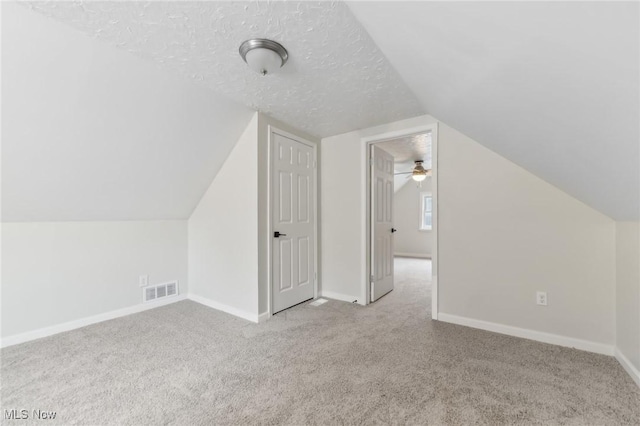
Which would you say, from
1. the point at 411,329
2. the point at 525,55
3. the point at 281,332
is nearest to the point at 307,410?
the point at 281,332

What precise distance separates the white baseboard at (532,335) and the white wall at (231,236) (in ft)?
6.47

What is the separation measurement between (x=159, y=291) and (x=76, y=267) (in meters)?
0.84

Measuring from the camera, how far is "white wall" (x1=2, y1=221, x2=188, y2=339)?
226cm

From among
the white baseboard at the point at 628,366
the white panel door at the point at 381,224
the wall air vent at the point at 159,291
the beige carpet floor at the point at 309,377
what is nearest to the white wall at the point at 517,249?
the white baseboard at the point at 628,366

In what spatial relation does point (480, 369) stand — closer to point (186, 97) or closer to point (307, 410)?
point (307, 410)

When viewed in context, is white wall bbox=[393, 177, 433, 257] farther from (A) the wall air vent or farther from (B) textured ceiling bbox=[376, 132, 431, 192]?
(A) the wall air vent

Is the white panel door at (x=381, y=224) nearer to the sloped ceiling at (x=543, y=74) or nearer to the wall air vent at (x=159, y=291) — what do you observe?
the sloped ceiling at (x=543, y=74)

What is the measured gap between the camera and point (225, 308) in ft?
9.74

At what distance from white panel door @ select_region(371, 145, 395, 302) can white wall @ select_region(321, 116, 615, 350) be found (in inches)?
24.0

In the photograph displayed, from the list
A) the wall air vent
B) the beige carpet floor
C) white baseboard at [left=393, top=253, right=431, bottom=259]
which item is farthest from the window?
the wall air vent

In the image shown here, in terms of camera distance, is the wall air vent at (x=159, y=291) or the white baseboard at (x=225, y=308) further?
the wall air vent at (x=159, y=291)

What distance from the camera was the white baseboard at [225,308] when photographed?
269cm

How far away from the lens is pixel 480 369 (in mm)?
1824

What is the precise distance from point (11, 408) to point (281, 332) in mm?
1639
